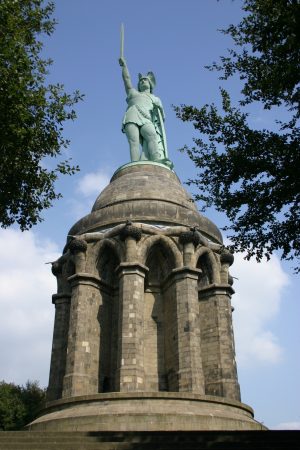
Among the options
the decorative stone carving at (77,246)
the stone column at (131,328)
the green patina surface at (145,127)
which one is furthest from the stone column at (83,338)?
the green patina surface at (145,127)

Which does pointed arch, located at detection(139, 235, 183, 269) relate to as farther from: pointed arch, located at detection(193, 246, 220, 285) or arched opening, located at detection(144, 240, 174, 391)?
pointed arch, located at detection(193, 246, 220, 285)

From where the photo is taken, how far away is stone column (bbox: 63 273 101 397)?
1961 centimetres

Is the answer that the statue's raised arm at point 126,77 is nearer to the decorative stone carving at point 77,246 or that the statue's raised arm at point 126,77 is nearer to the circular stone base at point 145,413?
the decorative stone carving at point 77,246

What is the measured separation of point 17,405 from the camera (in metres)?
36.7

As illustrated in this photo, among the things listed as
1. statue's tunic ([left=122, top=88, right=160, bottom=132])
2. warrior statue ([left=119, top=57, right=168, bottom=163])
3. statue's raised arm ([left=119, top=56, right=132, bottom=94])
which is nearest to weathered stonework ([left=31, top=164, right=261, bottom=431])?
warrior statue ([left=119, top=57, right=168, bottom=163])

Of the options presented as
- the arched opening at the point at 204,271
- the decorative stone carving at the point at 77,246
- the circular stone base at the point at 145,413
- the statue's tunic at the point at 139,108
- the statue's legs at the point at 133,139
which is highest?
the statue's tunic at the point at 139,108

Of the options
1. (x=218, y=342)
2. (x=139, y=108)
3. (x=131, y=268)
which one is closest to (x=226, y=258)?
(x=218, y=342)

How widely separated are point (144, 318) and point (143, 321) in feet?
3.96

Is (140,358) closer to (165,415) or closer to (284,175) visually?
(165,415)

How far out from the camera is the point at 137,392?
1700 centimetres

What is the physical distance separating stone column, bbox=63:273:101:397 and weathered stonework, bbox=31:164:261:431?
0.04m

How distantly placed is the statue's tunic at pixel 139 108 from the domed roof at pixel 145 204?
3495 millimetres

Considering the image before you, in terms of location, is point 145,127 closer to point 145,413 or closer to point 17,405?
point 145,413

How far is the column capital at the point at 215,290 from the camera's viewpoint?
22639 millimetres
